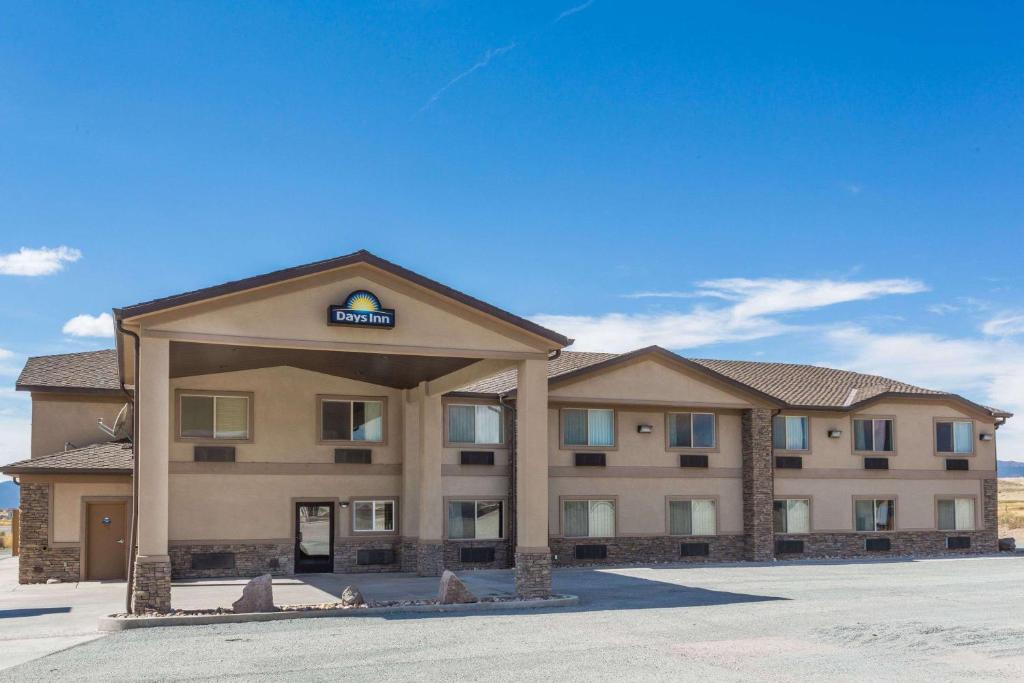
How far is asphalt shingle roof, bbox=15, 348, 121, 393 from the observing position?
82.5 ft

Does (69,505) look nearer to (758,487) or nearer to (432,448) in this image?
(432,448)

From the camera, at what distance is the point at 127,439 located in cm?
2528

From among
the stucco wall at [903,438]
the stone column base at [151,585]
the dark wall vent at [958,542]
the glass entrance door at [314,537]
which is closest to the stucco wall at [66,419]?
the glass entrance door at [314,537]

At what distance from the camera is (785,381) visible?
32.2 metres

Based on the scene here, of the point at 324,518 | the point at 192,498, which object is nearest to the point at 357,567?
the point at 324,518

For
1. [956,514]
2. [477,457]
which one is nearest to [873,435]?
[956,514]

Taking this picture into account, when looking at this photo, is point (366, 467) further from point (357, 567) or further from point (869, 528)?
point (869, 528)

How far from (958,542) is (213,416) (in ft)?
73.2

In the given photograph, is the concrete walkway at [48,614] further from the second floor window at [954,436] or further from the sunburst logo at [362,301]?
the second floor window at [954,436]

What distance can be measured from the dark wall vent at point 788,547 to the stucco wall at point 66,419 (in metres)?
18.1

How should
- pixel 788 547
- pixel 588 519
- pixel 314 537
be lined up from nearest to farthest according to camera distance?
pixel 314 537 → pixel 588 519 → pixel 788 547

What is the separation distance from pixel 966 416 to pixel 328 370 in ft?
65.8

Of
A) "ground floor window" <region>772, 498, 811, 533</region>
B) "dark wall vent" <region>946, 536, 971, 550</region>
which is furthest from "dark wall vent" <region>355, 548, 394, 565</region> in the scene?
"dark wall vent" <region>946, 536, 971, 550</region>

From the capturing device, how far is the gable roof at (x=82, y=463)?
2264 cm
